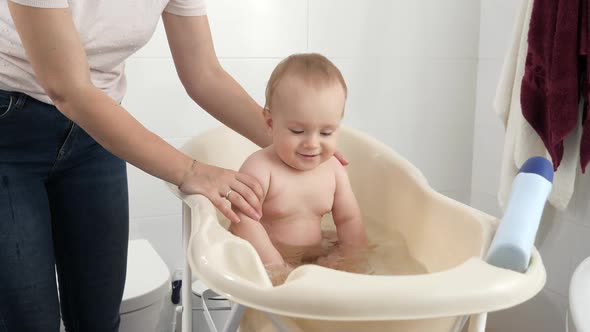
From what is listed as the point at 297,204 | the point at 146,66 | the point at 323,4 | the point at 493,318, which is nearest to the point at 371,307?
the point at 297,204

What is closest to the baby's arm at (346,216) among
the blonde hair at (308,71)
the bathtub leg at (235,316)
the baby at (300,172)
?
the baby at (300,172)

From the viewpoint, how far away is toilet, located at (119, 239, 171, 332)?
1.52 m

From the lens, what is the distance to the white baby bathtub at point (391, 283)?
634 mm

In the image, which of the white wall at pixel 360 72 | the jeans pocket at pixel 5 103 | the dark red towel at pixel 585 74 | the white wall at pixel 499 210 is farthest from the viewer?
the white wall at pixel 360 72

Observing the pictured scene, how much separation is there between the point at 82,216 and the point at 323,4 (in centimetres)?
118

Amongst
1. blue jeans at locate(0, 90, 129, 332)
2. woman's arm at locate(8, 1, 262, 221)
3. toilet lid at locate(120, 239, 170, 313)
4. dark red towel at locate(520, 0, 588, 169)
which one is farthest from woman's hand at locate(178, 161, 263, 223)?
dark red towel at locate(520, 0, 588, 169)

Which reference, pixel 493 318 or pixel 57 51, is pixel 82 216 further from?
pixel 493 318

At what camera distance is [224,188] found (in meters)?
0.97

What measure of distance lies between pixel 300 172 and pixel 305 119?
6.2 inches

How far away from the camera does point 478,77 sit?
2260 mm

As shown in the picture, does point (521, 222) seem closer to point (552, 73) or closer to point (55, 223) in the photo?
point (55, 223)

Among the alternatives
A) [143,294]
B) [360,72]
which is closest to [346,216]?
[143,294]

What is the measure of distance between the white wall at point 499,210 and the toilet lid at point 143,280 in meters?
1.12

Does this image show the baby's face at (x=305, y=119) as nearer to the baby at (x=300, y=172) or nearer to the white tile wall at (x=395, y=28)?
the baby at (x=300, y=172)
